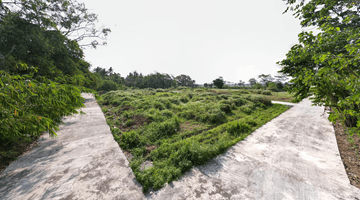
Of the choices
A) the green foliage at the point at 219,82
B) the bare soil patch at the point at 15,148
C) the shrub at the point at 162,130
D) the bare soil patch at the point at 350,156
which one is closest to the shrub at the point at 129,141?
the shrub at the point at 162,130

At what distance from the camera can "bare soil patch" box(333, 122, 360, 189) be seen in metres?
2.70

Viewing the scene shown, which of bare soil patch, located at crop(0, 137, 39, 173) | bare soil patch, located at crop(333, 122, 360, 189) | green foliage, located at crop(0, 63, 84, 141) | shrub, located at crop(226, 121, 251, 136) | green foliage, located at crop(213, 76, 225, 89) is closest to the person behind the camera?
green foliage, located at crop(0, 63, 84, 141)

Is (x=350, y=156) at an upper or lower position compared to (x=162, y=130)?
lower

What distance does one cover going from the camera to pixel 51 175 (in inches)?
107

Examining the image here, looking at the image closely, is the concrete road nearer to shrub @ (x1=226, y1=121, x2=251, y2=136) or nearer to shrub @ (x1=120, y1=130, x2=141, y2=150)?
shrub @ (x1=120, y1=130, x2=141, y2=150)

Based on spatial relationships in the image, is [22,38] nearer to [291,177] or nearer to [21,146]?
[21,146]

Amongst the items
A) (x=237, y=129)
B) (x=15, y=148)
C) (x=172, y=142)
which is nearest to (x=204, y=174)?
(x=172, y=142)

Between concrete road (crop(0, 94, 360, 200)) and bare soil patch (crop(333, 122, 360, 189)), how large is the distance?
0.12 m

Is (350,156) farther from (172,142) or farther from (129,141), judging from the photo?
(129,141)

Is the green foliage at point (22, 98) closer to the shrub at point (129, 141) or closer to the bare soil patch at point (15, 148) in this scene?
the bare soil patch at point (15, 148)

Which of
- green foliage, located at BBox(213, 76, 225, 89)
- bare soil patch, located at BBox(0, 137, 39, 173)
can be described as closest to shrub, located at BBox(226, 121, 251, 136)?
bare soil patch, located at BBox(0, 137, 39, 173)

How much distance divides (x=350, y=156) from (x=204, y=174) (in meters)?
4.44

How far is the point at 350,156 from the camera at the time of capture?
340 centimetres

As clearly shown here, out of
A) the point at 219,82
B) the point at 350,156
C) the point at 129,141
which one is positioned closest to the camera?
the point at 350,156
